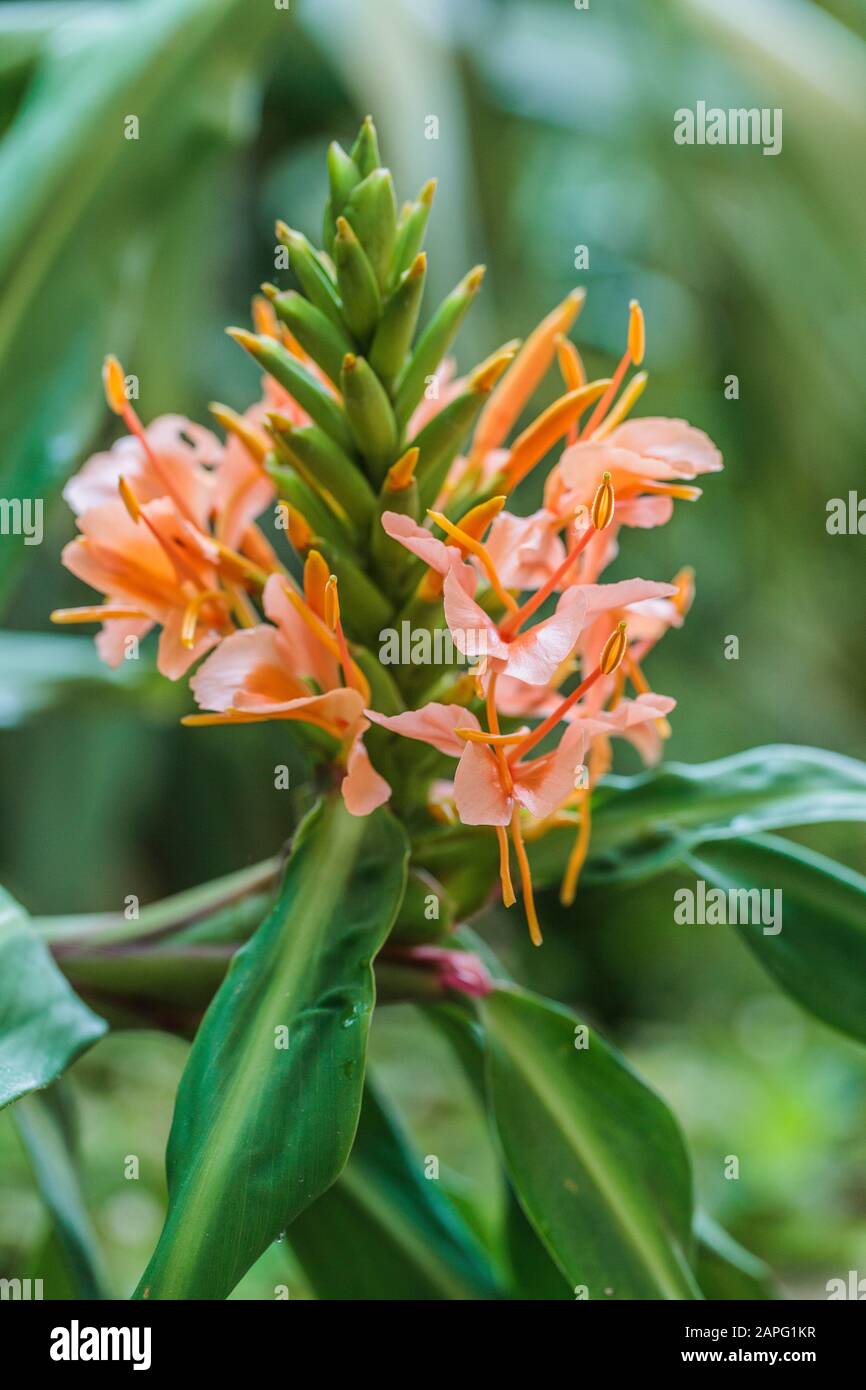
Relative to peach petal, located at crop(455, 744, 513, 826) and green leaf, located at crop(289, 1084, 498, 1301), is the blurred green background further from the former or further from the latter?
peach petal, located at crop(455, 744, 513, 826)

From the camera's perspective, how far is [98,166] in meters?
0.73

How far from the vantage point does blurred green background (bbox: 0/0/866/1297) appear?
755 millimetres

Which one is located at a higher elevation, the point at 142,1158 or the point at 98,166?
the point at 98,166

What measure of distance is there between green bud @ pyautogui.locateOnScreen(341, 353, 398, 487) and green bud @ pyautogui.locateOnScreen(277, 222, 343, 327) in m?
0.03

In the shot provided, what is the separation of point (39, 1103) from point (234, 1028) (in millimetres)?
259

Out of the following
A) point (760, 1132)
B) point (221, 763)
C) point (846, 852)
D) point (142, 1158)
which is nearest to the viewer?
point (142, 1158)

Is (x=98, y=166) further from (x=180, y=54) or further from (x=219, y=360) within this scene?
(x=219, y=360)

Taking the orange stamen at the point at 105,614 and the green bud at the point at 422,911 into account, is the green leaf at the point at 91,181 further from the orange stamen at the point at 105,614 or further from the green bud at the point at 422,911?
the green bud at the point at 422,911

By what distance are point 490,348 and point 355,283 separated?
1025 mm

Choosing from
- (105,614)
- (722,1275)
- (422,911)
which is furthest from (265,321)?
(722,1275)

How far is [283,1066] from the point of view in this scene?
437mm

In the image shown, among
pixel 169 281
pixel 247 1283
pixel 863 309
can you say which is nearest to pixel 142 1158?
pixel 247 1283

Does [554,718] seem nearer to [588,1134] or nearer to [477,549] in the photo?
[477,549]

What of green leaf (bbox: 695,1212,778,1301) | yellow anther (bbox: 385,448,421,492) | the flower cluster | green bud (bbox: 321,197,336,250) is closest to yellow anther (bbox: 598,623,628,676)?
the flower cluster
